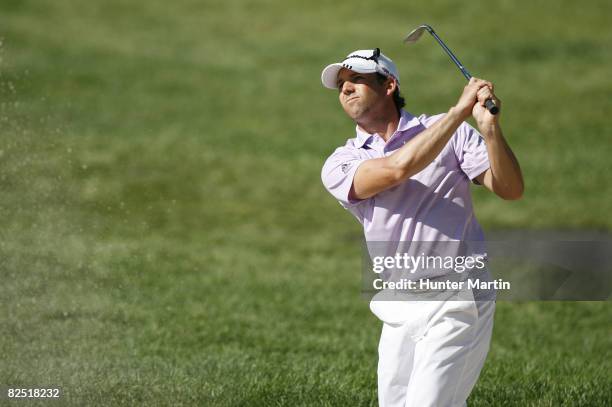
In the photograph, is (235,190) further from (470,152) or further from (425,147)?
(425,147)

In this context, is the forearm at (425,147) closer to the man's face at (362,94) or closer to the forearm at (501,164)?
the forearm at (501,164)

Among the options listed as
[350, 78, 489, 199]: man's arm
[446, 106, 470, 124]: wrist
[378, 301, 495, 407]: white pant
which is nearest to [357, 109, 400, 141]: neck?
[350, 78, 489, 199]: man's arm

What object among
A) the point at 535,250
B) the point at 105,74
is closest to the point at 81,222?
the point at 535,250

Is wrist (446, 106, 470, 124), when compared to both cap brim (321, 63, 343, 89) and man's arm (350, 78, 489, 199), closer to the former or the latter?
man's arm (350, 78, 489, 199)

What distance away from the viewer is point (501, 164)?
189 inches

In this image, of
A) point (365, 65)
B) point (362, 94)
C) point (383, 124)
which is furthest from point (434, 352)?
point (365, 65)

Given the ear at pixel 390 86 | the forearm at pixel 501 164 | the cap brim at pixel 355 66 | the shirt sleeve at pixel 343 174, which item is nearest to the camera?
the forearm at pixel 501 164

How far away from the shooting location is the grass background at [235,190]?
827cm

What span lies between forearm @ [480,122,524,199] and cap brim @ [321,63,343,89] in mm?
905

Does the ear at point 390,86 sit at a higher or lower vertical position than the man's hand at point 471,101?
higher

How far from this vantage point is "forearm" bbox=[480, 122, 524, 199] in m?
4.71

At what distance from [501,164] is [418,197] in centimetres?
44

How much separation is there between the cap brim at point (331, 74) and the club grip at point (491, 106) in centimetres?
93

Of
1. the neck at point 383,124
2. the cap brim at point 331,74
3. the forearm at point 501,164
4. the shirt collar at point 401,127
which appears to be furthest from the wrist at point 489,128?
the cap brim at point 331,74
